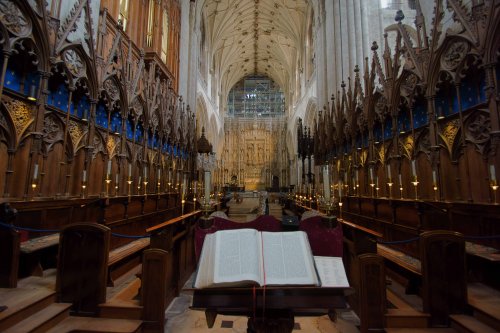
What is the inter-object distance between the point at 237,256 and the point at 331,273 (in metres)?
0.57

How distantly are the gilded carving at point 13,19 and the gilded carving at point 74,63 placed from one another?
0.74m

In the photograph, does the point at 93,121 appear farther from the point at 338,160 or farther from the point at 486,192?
Result: the point at 338,160

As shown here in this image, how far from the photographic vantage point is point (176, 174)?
35.0 feet

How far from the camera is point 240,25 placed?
22.8 m

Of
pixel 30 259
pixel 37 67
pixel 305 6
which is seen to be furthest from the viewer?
pixel 305 6

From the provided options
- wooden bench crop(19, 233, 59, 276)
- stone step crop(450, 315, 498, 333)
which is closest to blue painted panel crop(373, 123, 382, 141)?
stone step crop(450, 315, 498, 333)

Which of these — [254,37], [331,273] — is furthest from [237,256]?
[254,37]

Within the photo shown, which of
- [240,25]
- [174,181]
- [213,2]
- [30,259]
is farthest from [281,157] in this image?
[30,259]

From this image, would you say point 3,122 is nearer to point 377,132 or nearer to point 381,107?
point 381,107

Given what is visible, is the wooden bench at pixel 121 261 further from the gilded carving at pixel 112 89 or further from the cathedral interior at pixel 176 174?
the gilded carving at pixel 112 89

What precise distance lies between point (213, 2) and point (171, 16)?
9.22 metres

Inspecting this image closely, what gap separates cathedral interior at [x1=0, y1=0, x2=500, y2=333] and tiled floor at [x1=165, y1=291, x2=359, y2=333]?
17 centimetres

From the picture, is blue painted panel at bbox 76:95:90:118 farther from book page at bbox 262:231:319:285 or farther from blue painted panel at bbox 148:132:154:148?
book page at bbox 262:231:319:285

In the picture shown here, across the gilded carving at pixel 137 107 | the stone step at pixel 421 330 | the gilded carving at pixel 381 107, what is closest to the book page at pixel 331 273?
the stone step at pixel 421 330
